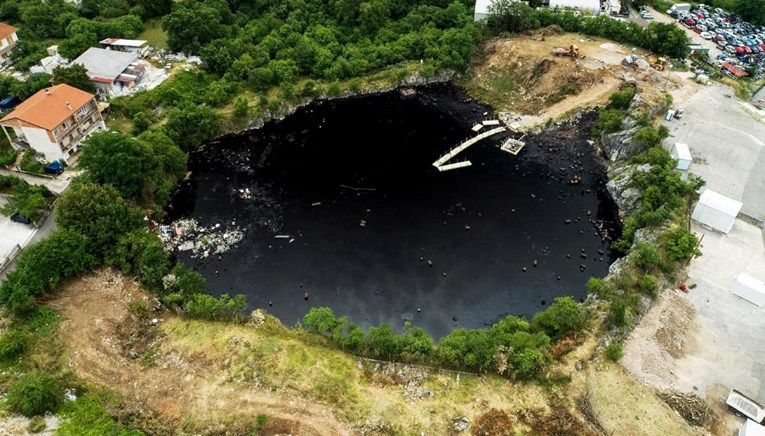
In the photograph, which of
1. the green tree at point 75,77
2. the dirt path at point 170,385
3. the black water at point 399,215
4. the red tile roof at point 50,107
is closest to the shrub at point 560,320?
the black water at point 399,215

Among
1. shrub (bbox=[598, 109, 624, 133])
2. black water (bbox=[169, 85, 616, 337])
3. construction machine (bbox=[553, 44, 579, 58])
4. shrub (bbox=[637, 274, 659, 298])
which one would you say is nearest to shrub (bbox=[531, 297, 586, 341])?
black water (bbox=[169, 85, 616, 337])

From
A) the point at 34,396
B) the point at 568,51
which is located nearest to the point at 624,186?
the point at 568,51

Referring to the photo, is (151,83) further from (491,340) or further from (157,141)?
(491,340)

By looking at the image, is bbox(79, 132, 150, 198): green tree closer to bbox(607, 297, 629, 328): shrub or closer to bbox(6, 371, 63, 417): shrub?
bbox(6, 371, 63, 417): shrub

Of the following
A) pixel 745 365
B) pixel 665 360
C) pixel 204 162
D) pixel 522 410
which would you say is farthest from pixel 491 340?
pixel 204 162

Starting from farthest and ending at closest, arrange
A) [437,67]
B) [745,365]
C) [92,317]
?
[437,67] → [92,317] → [745,365]

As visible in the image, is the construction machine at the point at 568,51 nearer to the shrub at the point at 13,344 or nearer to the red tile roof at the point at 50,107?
the red tile roof at the point at 50,107
